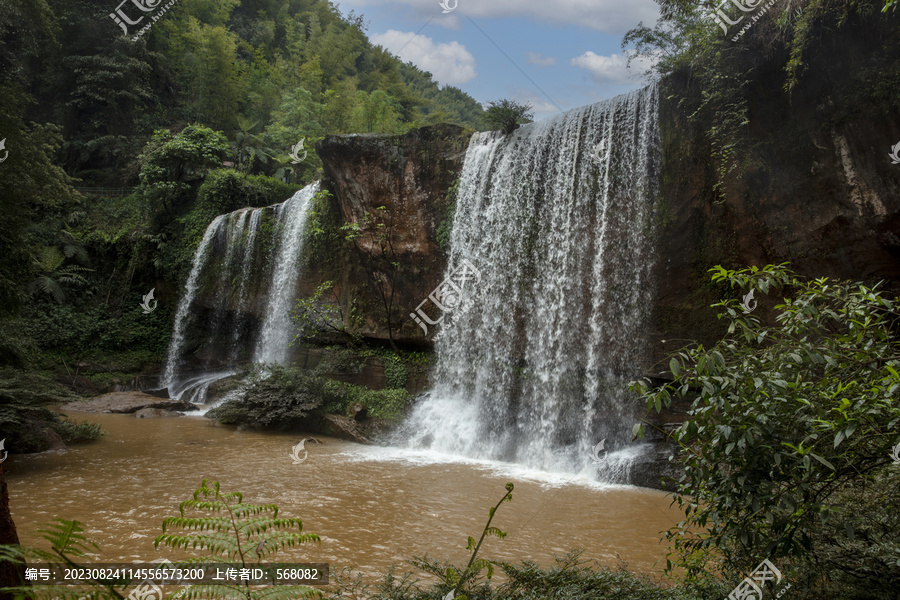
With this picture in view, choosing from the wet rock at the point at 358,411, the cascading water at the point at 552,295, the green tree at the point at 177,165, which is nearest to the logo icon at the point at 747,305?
the cascading water at the point at 552,295

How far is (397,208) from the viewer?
13.8 metres

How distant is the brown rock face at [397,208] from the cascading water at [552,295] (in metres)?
0.82

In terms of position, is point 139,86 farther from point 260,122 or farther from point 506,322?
point 506,322

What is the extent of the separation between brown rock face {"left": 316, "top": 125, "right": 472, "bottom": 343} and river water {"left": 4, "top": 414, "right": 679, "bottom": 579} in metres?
4.74

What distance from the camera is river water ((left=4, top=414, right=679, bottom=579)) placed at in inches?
207

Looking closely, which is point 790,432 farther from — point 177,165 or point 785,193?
point 177,165

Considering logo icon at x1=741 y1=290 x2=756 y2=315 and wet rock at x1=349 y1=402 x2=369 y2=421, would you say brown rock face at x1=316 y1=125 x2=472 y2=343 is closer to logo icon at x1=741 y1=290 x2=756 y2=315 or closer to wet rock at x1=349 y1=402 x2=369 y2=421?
wet rock at x1=349 y1=402 x2=369 y2=421

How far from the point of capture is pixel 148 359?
17.0 m

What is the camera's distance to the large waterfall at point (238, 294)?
1598 centimetres

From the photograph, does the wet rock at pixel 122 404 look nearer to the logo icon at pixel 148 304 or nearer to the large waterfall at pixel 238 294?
the large waterfall at pixel 238 294

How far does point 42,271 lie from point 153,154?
5.52 meters

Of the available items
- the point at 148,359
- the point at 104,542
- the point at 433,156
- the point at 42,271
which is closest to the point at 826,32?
the point at 433,156

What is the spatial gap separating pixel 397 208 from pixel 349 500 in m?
8.67

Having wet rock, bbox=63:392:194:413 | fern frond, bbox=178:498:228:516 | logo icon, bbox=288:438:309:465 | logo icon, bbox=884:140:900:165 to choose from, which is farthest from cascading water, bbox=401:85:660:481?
A: fern frond, bbox=178:498:228:516
